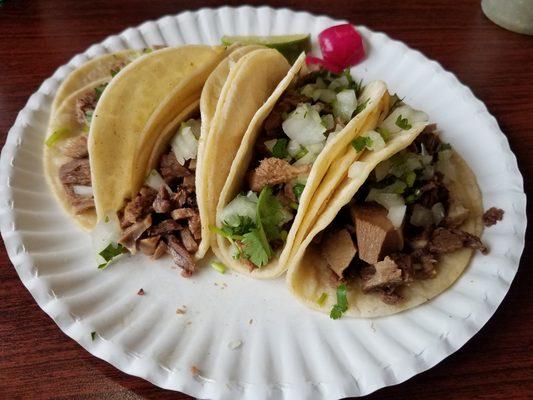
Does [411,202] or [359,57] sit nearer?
[411,202]

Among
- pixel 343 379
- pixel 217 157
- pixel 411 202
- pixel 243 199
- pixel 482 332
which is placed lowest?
pixel 482 332

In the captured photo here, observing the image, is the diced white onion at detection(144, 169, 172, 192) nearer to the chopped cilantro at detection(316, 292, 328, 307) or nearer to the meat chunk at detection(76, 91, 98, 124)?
the meat chunk at detection(76, 91, 98, 124)

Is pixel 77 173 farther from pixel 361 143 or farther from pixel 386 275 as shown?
pixel 386 275

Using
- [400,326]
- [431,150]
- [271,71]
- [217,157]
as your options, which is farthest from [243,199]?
[431,150]

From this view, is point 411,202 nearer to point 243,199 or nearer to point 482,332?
point 482,332

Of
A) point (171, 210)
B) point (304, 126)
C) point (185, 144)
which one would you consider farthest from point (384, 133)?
point (171, 210)

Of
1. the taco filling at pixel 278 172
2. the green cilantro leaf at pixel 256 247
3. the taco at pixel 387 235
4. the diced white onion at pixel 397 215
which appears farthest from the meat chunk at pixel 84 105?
the diced white onion at pixel 397 215
